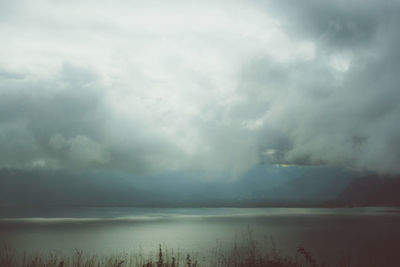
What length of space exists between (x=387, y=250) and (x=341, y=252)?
8936mm

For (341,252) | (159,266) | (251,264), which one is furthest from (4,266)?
(341,252)

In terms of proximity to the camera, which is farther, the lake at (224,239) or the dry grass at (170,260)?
the lake at (224,239)

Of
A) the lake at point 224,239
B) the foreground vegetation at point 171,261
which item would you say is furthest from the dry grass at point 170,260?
the lake at point 224,239

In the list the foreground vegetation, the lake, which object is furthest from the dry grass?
the lake

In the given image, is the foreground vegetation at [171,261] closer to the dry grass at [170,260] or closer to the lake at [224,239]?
the dry grass at [170,260]

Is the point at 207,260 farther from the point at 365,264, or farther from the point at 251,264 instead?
the point at 251,264

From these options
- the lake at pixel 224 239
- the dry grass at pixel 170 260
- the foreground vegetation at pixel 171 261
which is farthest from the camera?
the lake at pixel 224 239

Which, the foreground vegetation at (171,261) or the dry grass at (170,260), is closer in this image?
the foreground vegetation at (171,261)

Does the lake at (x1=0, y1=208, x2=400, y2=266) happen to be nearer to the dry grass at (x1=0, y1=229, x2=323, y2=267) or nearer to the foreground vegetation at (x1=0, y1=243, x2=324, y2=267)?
the foreground vegetation at (x1=0, y1=243, x2=324, y2=267)

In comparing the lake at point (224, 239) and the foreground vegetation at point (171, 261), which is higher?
the foreground vegetation at point (171, 261)

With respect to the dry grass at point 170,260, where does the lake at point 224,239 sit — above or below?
below

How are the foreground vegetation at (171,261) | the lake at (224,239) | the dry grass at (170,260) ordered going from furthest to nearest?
the lake at (224,239) → the dry grass at (170,260) → the foreground vegetation at (171,261)

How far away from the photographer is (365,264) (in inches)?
1427

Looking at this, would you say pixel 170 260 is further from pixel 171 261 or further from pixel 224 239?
pixel 224 239
